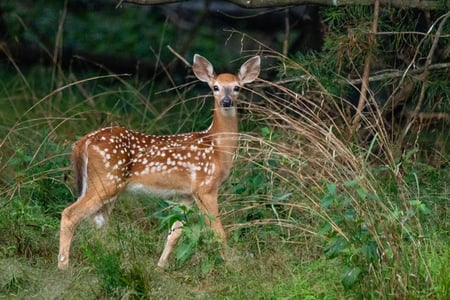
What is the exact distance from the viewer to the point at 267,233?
291 inches

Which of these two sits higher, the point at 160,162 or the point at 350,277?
the point at 350,277

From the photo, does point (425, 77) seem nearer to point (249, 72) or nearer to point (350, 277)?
point (249, 72)

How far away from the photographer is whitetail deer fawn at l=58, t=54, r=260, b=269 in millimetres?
7652

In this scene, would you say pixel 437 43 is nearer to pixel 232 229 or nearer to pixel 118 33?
pixel 232 229

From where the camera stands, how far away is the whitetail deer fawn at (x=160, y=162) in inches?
301

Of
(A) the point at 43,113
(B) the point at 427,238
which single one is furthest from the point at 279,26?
(B) the point at 427,238

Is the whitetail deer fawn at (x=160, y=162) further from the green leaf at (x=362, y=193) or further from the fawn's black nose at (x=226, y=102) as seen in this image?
the green leaf at (x=362, y=193)

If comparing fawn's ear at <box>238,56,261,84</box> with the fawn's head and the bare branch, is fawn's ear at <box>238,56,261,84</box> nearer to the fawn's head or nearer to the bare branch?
the fawn's head

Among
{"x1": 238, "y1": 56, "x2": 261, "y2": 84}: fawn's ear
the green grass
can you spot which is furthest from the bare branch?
the green grass

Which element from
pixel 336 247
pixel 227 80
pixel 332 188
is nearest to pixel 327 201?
pixel 332 188

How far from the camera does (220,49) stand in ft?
37.2

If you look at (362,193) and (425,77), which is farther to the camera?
(425,77)

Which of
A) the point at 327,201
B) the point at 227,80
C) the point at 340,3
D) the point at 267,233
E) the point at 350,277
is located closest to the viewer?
the point at 350,277

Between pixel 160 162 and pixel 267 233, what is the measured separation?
85 centimetres
